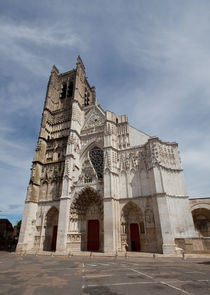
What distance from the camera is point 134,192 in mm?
15914

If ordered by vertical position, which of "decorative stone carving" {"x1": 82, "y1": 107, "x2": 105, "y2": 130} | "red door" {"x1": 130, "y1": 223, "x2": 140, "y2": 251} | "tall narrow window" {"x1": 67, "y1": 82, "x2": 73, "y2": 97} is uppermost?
"tall narrow window" {"x1": 67, "y1": 82, "x2": 73, "y2": 97}

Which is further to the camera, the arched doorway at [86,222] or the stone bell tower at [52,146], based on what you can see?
the stone bell tower at [52,146]

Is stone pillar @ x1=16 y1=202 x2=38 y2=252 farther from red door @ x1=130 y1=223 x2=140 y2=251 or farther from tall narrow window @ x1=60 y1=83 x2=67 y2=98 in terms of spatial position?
tall narrow window @ x1=60 y1=83 x2=67 y2=98

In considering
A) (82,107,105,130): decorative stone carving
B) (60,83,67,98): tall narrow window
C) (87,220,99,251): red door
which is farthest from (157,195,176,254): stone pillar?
(60,83,67,98): tall narrow window

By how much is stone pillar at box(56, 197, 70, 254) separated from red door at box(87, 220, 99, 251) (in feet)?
8.05

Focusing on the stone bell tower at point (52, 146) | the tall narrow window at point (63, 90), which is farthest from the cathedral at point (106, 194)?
the tall narrow window at point (63, 90)

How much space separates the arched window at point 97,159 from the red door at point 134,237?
6143mm

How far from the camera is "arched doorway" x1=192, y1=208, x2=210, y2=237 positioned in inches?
730

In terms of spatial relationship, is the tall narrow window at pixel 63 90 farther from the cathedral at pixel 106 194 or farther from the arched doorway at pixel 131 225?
the arched doorway at pixel 131 225

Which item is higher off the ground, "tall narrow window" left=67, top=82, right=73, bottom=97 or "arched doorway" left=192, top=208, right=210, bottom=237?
"tall narrow window" left=67, top=82, right=73, bottom=97

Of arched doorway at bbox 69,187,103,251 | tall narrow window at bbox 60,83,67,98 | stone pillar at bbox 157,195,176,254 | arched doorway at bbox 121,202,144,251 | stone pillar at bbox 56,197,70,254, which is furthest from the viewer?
tall narrow window at bbox 60,83,67,98

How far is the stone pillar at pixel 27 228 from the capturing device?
647 inches

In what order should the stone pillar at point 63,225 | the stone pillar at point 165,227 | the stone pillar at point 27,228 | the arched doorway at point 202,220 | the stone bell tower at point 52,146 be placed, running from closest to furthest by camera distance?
the stone pillar at point 165,227
the stone pillar at point 63,225
the stone pillar at point 27,228
the stone bell tower at point 52,146
the arched doorway at point 202,220

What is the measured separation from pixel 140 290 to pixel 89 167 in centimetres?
1448
